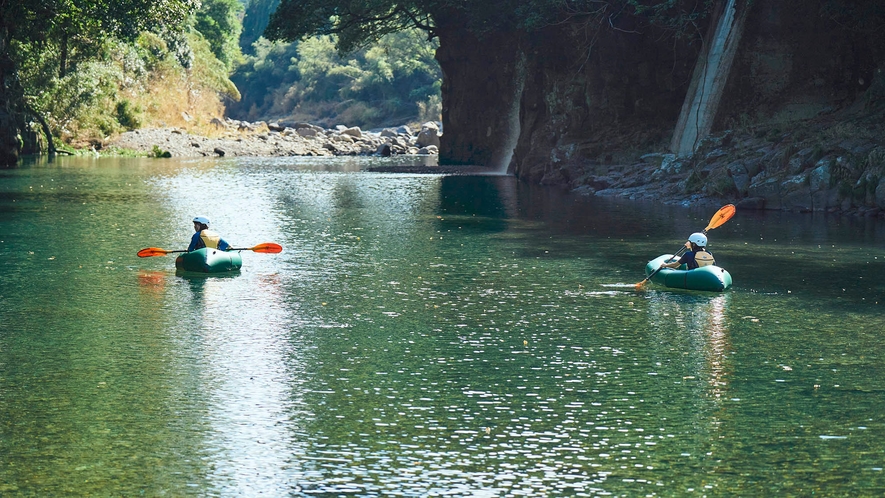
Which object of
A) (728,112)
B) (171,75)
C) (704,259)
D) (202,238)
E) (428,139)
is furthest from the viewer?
(428,139)

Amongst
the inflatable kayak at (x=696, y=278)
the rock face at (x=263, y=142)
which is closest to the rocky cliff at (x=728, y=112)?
the inflatable kayak at (x=696, y=278)

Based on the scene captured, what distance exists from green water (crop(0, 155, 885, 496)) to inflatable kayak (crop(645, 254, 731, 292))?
10.8 inches

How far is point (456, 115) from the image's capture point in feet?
190

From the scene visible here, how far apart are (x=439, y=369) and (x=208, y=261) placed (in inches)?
281

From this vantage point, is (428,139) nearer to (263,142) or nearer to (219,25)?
(263,142)

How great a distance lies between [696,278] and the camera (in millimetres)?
15602

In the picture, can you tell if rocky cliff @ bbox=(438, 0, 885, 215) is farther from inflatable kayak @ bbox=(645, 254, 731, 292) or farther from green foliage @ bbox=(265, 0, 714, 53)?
inflatable kayak @ bbox=(645, 254, 731, 292)

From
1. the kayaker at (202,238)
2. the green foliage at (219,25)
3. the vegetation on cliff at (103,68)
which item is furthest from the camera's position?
the green foliage at (219,25)

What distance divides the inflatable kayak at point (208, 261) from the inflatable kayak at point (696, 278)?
613 cm

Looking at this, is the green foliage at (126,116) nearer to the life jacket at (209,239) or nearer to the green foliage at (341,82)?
the green foliage at (341,82)

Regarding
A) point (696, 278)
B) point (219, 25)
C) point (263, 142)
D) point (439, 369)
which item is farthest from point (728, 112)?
point (219, 25)

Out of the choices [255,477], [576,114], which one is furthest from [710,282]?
[576,114]

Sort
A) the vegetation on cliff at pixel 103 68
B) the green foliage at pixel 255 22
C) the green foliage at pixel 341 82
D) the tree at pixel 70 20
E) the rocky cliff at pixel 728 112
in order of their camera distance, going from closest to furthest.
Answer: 1. the rocky cliff at pixel 728 112
2. the tree at pixel 70 20
3. the vegetation on cliff at pixel 103 68
4. the green foliage at pixel 341 82
5. the green foliage at pixel 255 22

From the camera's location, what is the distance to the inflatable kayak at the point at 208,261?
16953mm
